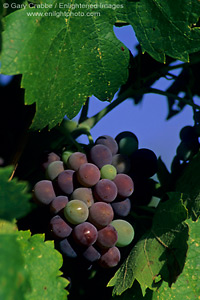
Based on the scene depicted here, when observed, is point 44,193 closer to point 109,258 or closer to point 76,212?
point 76,212

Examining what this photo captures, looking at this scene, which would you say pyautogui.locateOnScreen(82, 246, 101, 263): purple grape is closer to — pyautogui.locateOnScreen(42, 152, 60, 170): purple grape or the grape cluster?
the grape cluster

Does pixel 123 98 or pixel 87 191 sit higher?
pixel 123 98

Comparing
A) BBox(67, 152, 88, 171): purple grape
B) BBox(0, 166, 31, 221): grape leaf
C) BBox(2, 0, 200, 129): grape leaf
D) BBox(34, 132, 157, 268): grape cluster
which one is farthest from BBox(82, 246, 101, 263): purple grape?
BBox(0, 166, 31, 221): grape leaf

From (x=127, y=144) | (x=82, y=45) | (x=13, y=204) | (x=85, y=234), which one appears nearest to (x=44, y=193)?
(x=85, y=234)

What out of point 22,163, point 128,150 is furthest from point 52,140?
point 128,150

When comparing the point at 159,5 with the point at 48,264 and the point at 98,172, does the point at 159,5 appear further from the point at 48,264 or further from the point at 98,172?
the point at 48,264

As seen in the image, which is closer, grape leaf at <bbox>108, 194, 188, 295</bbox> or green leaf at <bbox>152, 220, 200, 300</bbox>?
grape leaf at <bbox>108, 194, 188, 295</bbox>
